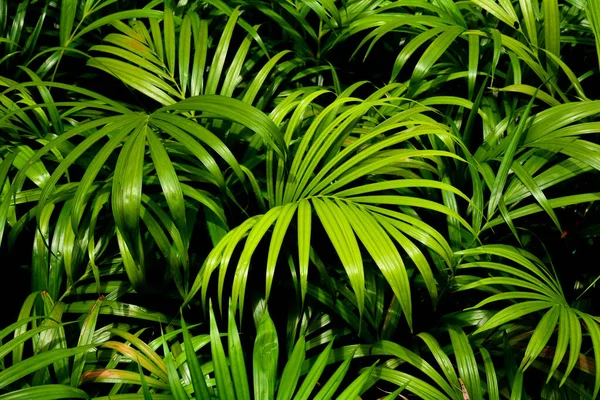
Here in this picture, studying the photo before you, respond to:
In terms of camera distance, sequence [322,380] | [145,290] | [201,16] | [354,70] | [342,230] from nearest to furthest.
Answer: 1. [342,230]
2. [145,290]
3. [322,380]
4. [201,16]
5. [354,70]

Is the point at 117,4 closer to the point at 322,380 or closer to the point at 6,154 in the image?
the point at 6,154

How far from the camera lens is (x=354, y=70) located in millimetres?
1574

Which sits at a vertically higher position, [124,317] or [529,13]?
[529,13]

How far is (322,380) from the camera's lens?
1213 millimetres

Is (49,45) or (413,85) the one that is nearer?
(413,85)

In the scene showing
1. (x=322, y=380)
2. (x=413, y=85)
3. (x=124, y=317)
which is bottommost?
(x=322, y=380)

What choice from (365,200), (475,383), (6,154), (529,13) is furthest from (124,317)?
(529,13)

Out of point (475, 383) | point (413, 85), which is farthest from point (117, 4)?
point (475, 383)

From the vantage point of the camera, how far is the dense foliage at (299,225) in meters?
0.95

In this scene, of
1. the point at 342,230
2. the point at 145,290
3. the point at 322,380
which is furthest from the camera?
the point at 322,380

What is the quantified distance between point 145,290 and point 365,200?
0.39 metres

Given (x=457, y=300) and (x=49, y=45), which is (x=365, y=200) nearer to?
(x=457, y=300)

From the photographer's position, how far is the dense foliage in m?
0.95

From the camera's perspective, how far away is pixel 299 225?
958 mm
